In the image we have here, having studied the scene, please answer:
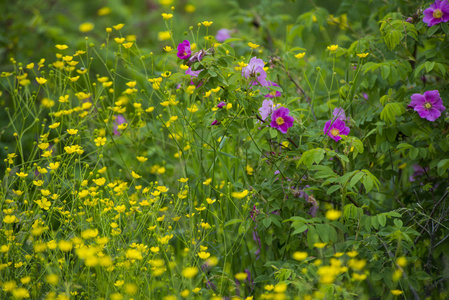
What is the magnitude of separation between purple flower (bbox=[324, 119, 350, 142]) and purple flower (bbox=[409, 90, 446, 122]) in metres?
0.26

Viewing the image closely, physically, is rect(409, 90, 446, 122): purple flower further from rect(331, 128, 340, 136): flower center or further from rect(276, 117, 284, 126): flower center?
rect(276, 117, 284, 126): flower center

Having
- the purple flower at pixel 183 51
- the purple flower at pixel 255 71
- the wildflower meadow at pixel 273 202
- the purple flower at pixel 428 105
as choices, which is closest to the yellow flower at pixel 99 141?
the wildflower meadow at pixel 273 202

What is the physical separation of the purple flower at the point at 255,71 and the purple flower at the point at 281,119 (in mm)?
135

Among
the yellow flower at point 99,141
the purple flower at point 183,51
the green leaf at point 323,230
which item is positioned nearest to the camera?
the green leaf at point 323,230

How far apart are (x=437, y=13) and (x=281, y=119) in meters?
0.68

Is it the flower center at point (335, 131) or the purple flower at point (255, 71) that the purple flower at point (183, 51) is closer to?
the purple flower at point (255, 71)

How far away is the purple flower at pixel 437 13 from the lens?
1.63 metres

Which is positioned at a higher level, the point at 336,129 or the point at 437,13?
the point at 437,13

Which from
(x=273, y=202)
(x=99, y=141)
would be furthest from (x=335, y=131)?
(x=99, y=141)

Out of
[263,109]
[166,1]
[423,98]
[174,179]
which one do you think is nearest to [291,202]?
[263,109]

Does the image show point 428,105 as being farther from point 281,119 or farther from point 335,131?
point 281,119

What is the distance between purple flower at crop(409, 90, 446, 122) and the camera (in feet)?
5.29

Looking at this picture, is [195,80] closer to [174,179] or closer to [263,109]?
[263,109]

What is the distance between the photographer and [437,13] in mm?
1639
